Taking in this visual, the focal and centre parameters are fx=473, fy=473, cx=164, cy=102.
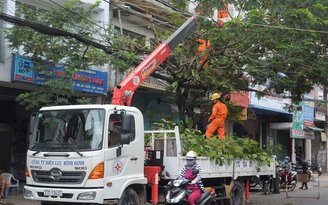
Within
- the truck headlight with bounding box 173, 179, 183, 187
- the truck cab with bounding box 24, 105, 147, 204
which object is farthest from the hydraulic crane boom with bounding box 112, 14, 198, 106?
the truck headlight with bounding box 173, 179, 183, 187

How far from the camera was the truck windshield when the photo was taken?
8.74 metres

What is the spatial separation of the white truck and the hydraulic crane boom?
22.5 inches

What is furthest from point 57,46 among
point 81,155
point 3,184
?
point 81,155

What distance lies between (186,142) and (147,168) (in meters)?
1.23

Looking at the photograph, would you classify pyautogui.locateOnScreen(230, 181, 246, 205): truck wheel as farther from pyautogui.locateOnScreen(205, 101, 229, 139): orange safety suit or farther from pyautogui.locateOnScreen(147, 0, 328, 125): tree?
pyautogui.locateOnScreen(147, 0, 328, 125): tree

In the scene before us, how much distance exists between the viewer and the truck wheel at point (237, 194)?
12.5m

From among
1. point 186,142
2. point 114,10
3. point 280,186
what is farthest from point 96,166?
point 280,186

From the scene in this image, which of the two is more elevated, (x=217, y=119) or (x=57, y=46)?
(x=57, y=46)

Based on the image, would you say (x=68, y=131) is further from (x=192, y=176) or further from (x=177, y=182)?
(x=192, y=176)

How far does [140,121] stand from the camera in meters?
9.77

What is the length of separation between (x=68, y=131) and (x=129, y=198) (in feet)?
5.91

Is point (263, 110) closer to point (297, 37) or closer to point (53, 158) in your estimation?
point (297, 37)

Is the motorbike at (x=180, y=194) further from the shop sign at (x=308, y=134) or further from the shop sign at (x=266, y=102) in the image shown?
the shop sign at (x=308, y=134)

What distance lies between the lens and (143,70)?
10805 mm
